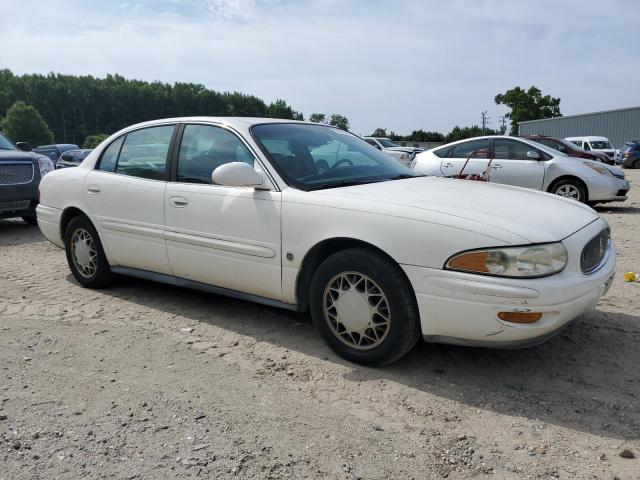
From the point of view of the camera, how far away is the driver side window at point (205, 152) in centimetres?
418

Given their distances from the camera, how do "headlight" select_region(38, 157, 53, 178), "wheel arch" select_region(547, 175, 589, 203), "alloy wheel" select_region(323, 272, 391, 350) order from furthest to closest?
1. "wheel arch" select_region(547, 175, 589, 203)
2. "headlight" select_region(38, 157, 53, 178)
3. "alloy wheel" select_region(323, 272, 391, 350)

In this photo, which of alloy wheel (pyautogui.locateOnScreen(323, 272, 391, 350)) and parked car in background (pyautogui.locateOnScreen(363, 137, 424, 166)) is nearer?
alloy wheel (pyautogui.locateOnScreen(323, 272, 391, 350))

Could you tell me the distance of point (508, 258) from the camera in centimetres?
→ 298

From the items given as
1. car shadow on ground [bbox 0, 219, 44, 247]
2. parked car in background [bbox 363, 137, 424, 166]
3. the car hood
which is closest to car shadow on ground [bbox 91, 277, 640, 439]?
the car hood

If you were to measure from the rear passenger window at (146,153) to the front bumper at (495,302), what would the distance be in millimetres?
2361

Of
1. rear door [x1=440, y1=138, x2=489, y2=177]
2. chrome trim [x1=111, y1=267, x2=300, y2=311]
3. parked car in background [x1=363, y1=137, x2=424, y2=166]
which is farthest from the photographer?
parked car in background [x1=363, y1=137, x2=424, y2=166]

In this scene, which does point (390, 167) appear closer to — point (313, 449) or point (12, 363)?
point (313, 449)

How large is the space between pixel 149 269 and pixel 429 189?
93.1 inches

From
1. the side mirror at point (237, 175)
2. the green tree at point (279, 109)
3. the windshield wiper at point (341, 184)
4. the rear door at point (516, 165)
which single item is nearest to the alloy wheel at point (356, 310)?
the windshield wiper at point (341, 184)

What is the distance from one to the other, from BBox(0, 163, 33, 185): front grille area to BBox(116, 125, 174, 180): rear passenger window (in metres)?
4.65

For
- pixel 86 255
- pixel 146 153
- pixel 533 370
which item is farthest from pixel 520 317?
pixel 86 255

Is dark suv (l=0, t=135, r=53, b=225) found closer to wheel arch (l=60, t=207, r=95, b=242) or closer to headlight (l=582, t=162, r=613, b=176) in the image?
wheel arch (l=60, t=207, r=95, b=242)

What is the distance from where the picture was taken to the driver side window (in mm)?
4184

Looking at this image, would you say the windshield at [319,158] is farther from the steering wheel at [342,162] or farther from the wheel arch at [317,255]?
the wheel arch at [317,255]
